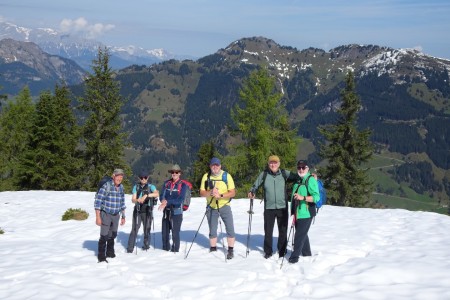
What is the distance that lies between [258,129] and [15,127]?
1105 inches

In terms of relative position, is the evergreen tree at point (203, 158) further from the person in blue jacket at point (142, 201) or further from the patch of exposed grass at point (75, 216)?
the person in blue jacket at point (142, 201)

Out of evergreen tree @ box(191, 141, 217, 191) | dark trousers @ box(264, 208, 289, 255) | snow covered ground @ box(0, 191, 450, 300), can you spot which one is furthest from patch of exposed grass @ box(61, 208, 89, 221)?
evergreen tree @ box(191, 141, 217, 191)

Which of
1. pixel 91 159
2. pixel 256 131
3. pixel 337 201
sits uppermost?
pixel 256 131

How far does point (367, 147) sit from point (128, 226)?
1226 inches

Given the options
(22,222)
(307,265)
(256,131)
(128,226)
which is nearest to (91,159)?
(256,131)

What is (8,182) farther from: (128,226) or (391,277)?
(391,277)

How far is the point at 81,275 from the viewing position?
1020 centimetres

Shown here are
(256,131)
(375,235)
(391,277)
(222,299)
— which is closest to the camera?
(222,299)

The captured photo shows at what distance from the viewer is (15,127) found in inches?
1714

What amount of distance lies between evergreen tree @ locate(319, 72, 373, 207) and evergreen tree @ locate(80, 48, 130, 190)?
2095 centimetres

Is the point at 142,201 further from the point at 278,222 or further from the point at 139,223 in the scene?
the point at 278,222

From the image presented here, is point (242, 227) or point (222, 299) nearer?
point (222, 299)

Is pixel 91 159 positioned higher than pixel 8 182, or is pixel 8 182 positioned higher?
pixel 91 159

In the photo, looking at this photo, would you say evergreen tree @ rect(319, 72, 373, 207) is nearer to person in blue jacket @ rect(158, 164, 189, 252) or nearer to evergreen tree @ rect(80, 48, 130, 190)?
evergreen tree @ rect(80, 48, 130, 190)
